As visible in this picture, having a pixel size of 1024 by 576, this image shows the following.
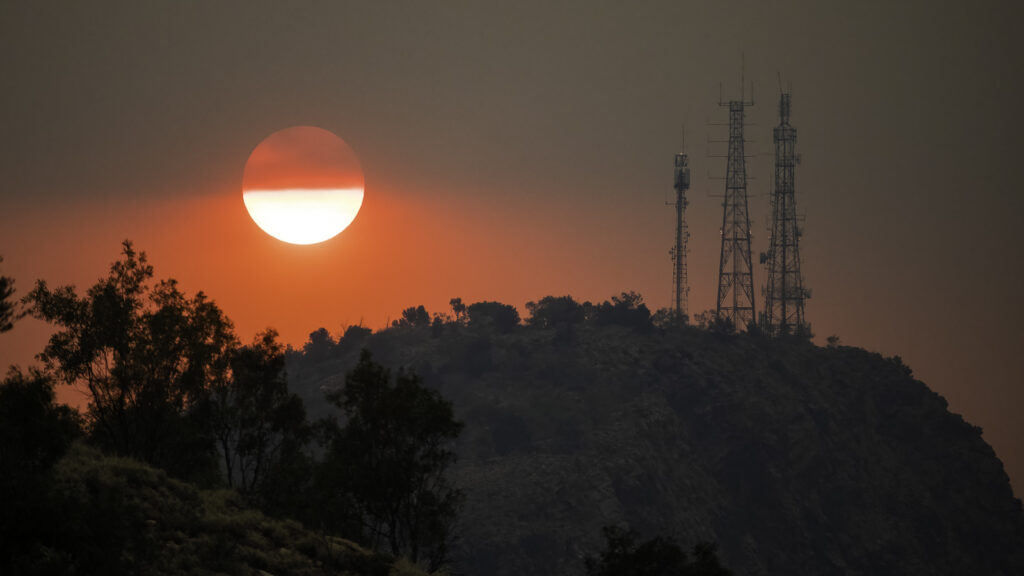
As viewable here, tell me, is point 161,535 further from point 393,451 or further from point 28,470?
point 393,451

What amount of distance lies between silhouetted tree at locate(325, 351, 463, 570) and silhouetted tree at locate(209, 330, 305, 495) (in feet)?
19.2

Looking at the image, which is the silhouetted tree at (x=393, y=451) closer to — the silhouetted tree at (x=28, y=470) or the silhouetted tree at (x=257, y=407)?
the silhouetted tree at (x=257, y=407)

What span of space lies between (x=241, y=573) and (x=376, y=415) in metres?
27.2

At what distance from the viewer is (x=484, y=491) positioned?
186 meters

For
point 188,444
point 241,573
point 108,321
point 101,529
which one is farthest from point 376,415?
point 101,529

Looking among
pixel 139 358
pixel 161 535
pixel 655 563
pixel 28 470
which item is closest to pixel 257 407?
pixel 139 358

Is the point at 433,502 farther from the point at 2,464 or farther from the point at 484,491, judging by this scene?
the point at 484,491

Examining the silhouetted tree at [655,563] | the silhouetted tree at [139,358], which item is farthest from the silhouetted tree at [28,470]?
the silhouetted tree at [655,563]

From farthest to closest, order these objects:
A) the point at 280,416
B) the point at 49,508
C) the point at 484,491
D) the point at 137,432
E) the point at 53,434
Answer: the point at 484,491 < the point at 280,416 < the point at 137,432 < the point at 53,434 < the point at 49,508

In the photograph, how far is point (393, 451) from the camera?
68.7 m

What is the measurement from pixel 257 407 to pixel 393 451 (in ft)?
32.2

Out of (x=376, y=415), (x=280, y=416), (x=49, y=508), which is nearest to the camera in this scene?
(x=49, y=508)

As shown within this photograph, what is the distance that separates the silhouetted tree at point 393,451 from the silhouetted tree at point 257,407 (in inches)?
230

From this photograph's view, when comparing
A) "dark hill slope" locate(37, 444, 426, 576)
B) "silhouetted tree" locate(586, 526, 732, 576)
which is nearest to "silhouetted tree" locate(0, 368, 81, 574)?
"dark hill slope" locate(37, 444, 426, 576)
